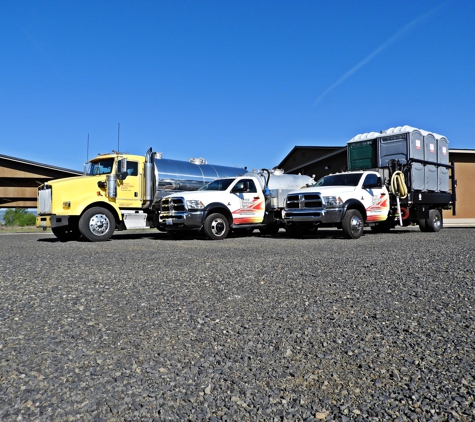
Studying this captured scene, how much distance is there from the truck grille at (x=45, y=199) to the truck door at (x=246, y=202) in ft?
17.8

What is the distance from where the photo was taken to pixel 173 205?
13.7 m

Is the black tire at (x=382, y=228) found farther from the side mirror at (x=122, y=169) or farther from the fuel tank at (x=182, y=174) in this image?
the side mirror at (x=122, y=169)

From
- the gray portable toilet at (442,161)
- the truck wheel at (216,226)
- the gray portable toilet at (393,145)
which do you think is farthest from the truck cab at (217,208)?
the gray portable toilet at (442,161)

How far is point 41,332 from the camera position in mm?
3705

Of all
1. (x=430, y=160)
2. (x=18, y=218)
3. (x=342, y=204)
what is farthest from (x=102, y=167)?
(x=18, y=218)

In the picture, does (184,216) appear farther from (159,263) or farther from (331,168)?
(331,168)

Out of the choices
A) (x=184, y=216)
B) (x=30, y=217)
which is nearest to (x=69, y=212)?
(x=184, y=216)

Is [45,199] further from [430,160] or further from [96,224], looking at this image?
[430,160]

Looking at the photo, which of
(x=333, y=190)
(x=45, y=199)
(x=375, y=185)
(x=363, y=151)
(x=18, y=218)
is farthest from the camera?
(x=18, y=218)

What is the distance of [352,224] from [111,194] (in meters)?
7.27

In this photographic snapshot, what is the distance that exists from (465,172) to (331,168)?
25.3 feet

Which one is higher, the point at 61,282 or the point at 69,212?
the point at 69,212

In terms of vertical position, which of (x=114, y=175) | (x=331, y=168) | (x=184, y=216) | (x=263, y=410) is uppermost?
(x=331, y=168)

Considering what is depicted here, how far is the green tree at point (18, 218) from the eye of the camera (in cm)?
2759
